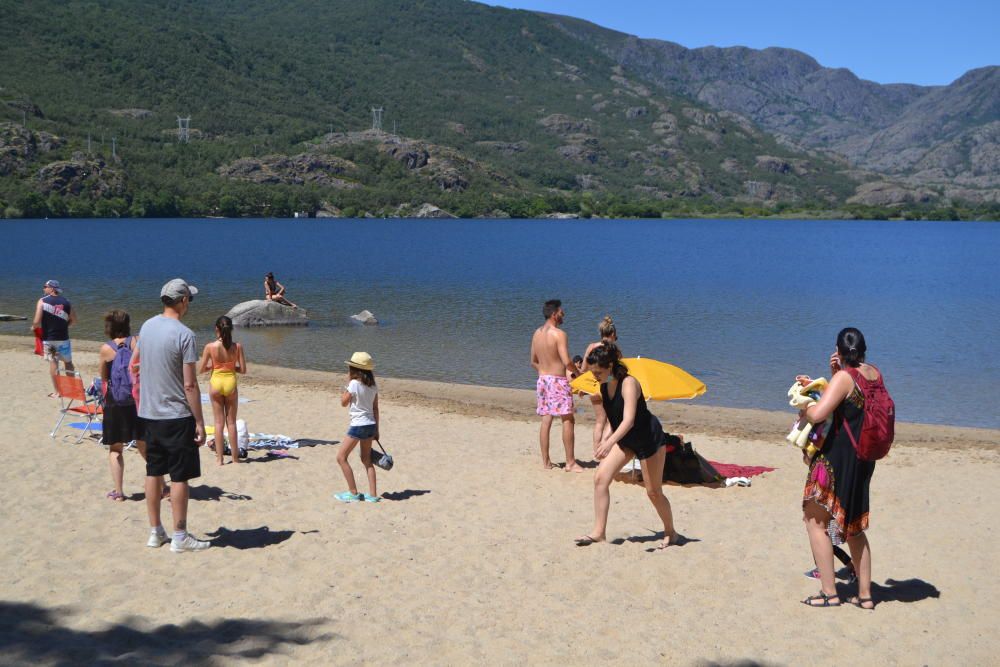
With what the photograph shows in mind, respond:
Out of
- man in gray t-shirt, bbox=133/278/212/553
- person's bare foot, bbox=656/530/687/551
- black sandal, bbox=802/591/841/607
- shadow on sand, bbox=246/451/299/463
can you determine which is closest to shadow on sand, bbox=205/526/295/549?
man in gray t-shirt, bbox=133/278/212/553

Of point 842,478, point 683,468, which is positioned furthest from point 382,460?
point 842,478

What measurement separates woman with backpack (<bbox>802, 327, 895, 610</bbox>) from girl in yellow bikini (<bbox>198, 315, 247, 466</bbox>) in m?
6.17

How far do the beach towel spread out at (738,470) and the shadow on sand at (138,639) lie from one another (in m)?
5.67

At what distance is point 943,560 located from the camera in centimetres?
751

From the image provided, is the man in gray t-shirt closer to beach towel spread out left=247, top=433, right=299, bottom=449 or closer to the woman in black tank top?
the woman in black tank top

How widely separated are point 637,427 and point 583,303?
29988 mm

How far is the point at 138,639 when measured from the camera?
5.42 m

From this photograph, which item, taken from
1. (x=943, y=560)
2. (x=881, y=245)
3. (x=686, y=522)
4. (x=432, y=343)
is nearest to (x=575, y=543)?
(x=686, y=522)

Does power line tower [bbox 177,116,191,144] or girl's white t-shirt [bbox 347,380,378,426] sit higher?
power line tower [bbox 177,116,191,144]

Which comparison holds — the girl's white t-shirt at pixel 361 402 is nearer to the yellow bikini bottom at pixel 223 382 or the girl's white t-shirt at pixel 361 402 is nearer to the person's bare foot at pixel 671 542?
the yellow bikini bottom at pixel 223 382

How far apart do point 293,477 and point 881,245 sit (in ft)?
327

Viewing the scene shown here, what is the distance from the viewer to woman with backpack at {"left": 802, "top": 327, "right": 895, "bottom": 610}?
5660 mm

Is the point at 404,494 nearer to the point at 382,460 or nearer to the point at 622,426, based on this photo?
the point at 382,460

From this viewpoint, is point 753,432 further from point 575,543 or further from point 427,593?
point 427,593
